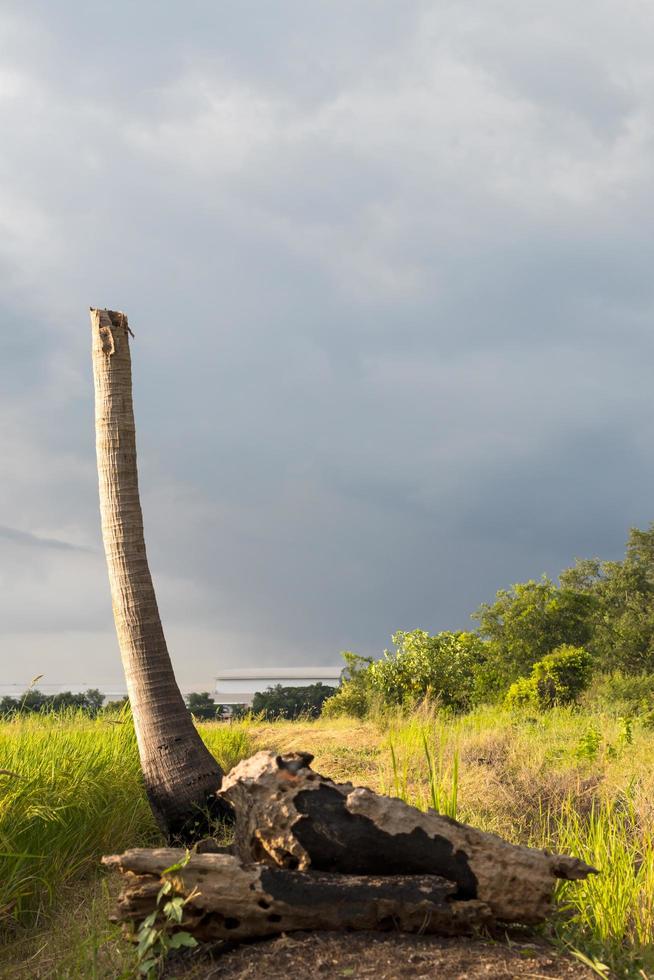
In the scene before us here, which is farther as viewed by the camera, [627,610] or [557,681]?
[627,610]

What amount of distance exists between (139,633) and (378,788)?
3.30 metres

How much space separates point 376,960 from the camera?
4223 millimetres

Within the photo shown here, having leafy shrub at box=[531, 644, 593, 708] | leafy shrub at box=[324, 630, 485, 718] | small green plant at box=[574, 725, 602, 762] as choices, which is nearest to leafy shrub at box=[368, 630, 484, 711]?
leafy shrub at box=[324, 630, 485, 718]

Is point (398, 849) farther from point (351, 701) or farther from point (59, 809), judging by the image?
point (351, 701)

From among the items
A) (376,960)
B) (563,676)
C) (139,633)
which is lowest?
(376,960)

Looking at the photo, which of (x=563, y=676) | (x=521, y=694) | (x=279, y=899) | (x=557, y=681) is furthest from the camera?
(x=521, y=694)

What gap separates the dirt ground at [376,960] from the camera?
13.6ft

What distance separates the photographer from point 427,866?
4867mm

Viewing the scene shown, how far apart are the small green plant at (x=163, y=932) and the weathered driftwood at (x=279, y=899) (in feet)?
0.16

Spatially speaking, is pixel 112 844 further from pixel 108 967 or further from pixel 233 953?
pixel 233 953

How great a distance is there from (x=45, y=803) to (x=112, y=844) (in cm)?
107

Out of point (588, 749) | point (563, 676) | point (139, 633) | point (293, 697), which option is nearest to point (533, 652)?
point (563, 676)

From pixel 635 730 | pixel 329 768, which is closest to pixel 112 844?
pixel 329 768

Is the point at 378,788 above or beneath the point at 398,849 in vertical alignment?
beneath
